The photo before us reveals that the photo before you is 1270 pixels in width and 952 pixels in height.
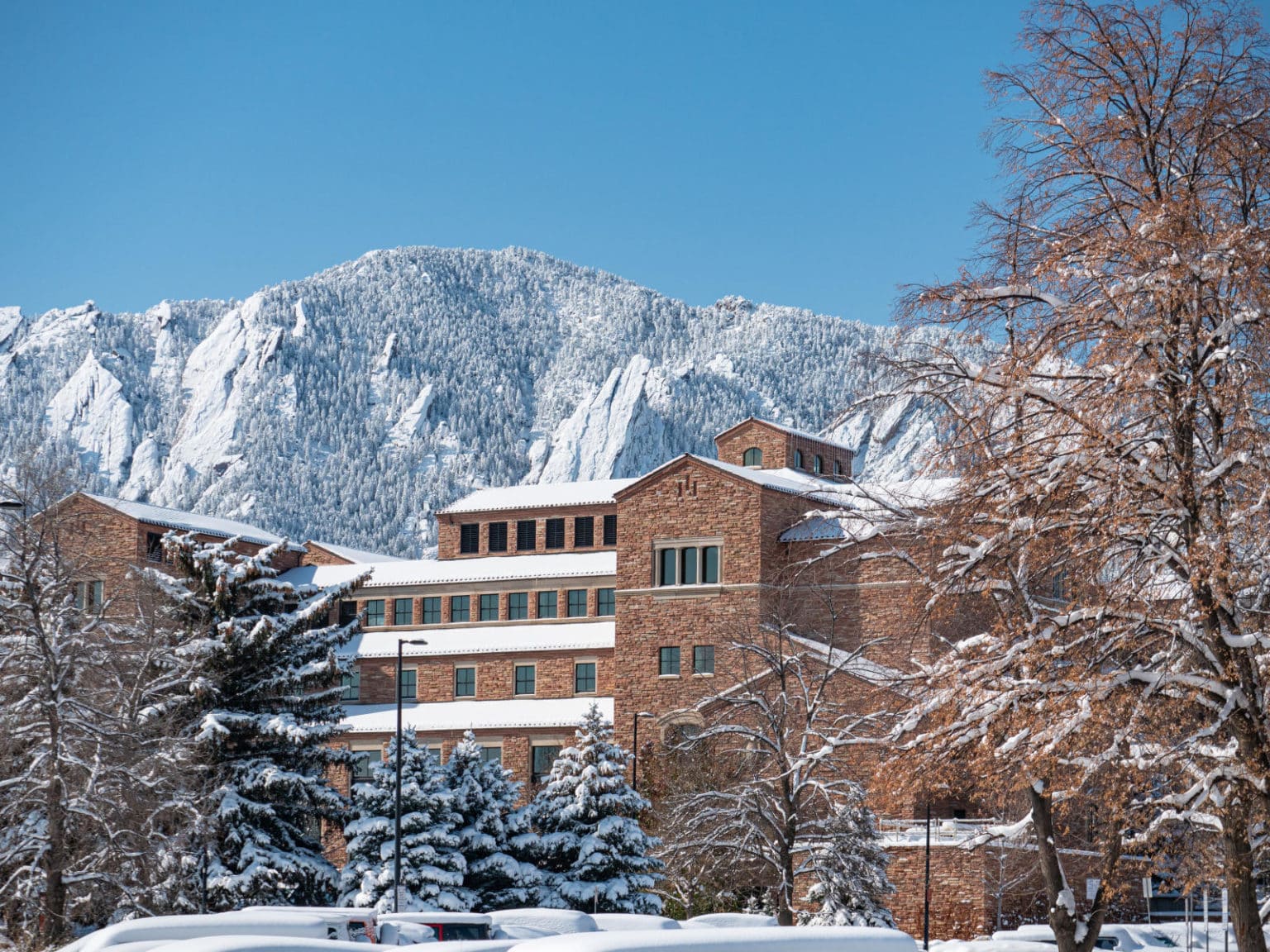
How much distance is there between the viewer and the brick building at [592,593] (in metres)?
65.8

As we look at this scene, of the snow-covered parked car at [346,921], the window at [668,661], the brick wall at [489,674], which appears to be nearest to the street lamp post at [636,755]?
the window at [668,661]

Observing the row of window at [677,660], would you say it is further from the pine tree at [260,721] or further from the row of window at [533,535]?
the pine tree at [260,721]

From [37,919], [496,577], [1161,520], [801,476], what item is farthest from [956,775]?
[496,577]

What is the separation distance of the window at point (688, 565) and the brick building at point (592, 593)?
0.08m

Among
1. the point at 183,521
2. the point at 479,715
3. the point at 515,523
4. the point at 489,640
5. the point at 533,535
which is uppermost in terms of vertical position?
the point at 515,523

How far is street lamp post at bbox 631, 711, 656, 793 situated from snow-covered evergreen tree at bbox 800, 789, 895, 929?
13.0m

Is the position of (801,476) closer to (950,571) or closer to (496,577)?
(496,577)

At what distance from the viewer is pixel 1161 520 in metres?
16.6

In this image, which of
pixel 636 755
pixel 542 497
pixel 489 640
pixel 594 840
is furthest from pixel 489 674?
pixel 594 840

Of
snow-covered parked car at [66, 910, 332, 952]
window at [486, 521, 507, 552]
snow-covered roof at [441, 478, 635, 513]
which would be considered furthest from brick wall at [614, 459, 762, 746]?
snow-covered parked car at [66, 910, 332, 952]

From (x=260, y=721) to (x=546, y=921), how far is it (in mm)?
17071

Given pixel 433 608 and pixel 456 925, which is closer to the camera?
pixel 456 925

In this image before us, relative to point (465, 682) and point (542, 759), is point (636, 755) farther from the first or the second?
point (465, 682)

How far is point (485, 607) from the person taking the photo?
259ft
